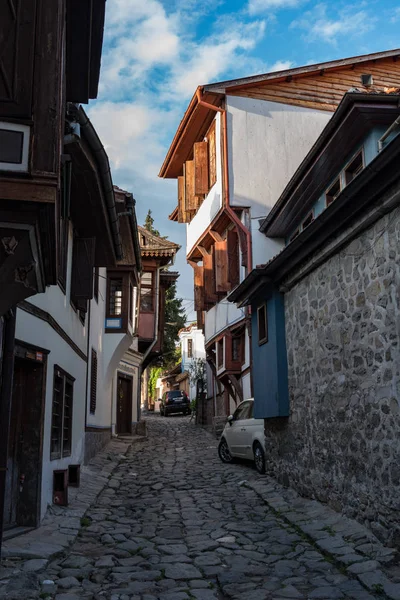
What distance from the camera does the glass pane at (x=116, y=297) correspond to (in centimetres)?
1864

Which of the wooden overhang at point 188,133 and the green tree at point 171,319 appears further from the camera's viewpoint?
the green tree at point 171,319

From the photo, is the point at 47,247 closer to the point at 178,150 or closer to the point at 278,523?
the point at 278,523

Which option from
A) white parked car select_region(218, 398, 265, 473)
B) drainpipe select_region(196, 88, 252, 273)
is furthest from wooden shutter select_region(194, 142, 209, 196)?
white parked car select_region(218, 398, 265, 473)

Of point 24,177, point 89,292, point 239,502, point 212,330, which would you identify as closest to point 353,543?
point 239,502

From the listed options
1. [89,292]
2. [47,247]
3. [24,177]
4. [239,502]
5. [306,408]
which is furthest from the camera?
[89,292]

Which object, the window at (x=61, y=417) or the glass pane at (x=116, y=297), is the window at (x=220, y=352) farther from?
the window at (x=61, y=417)

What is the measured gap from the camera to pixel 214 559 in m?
6.69

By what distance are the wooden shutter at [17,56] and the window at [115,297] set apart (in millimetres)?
13883

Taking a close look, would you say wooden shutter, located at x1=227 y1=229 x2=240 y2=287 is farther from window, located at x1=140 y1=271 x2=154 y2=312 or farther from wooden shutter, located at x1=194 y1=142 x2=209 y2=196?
window, located at x1=140 y1=271 x2=154 y2=312

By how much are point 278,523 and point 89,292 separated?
535 cm

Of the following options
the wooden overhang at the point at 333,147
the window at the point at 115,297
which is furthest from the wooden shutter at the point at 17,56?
the window at the point at 115,297

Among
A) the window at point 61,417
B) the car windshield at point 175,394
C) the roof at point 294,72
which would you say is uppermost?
the roof at point 294,72

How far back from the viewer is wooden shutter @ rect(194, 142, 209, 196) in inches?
810

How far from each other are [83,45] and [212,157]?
44.9 feet
